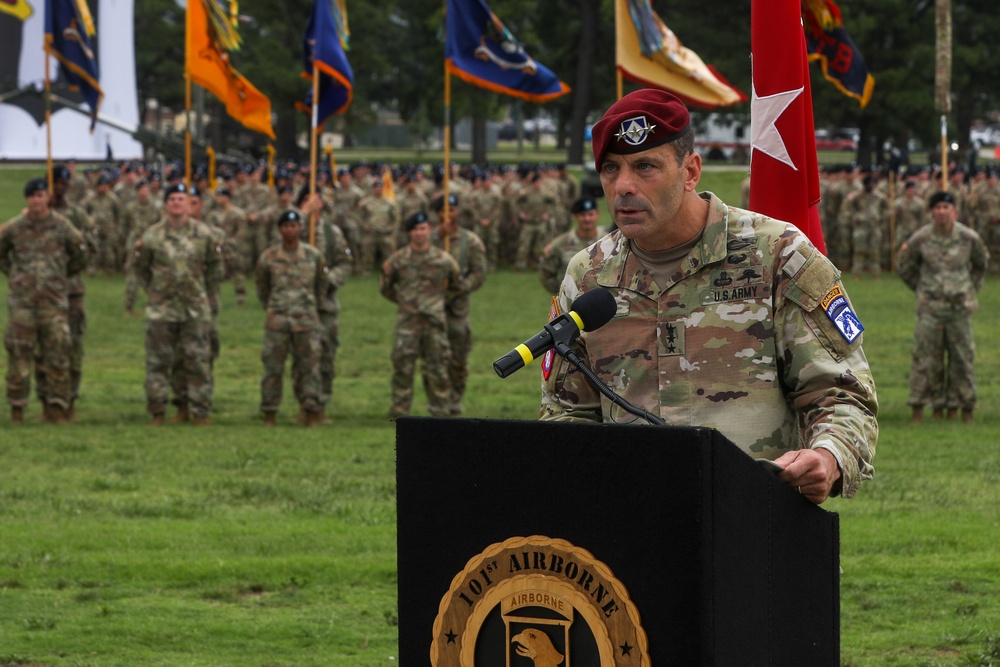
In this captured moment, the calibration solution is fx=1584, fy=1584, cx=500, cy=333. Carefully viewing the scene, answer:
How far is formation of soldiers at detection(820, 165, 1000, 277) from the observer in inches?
1123

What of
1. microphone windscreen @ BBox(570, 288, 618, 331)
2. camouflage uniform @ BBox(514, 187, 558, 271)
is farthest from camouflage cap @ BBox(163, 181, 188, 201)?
camouflage uniform @ BBox(514, 187, 558, 271)

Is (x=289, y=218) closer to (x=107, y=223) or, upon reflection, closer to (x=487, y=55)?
(x=487, y=55)

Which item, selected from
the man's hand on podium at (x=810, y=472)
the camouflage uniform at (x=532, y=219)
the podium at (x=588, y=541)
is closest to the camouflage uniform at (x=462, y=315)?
the man's hand on podium at (x=810, y=472)

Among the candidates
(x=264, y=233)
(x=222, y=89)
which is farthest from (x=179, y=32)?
(x=222, y=89)

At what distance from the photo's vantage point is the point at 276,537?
9578 mm

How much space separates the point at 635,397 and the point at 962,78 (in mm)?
50014

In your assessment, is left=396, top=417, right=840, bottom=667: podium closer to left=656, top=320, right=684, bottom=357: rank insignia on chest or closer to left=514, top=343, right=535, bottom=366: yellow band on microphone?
left=514, top=343, right=535, bottom=366: yellow band on microphone

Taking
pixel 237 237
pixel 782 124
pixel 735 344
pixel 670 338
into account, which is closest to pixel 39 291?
pixel 782 124

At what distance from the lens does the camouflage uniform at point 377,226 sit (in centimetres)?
2980

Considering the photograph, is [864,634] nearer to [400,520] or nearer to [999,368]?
[400,520]

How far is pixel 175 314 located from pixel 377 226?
15.4 metres

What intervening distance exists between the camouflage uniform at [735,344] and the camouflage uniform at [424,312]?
1097 centimetres

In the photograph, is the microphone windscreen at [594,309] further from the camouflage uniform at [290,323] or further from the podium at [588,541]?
the camouflage uniform at [290,323]

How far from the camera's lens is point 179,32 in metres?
61.6
